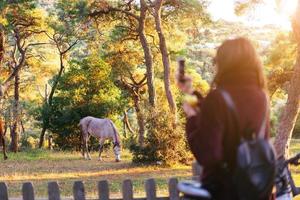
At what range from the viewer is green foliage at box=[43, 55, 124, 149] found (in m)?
28.4

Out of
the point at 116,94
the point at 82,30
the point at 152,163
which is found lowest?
the point at 152,163

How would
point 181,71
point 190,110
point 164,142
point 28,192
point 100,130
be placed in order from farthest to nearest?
point 100,130, point 164,142, point 28,192, point 181,71, point 190,110

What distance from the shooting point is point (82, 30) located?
2455 cm

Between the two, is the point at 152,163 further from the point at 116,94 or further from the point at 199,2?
the point at 116,94

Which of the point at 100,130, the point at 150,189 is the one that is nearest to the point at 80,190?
the point at 150,189

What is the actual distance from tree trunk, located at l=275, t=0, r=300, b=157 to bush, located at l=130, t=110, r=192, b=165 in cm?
584

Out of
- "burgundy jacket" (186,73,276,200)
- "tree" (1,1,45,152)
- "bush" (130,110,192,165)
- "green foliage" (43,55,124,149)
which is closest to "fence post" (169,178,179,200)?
"burgundy jacket" (186,73,276,200)

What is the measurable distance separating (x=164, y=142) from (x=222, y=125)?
1454 centimetres

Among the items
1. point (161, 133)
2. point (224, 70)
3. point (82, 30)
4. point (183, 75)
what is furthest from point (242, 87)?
point (82, 30)

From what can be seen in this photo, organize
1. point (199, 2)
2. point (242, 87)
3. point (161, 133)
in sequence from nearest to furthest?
point (242, 87) < point (161, 133) < point (199, 2)

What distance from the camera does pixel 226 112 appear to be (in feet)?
10.0

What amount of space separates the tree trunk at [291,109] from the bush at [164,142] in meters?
5.84

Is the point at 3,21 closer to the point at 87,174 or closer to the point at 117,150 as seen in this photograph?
the point at 117,150

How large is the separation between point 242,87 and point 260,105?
14 centimetres
